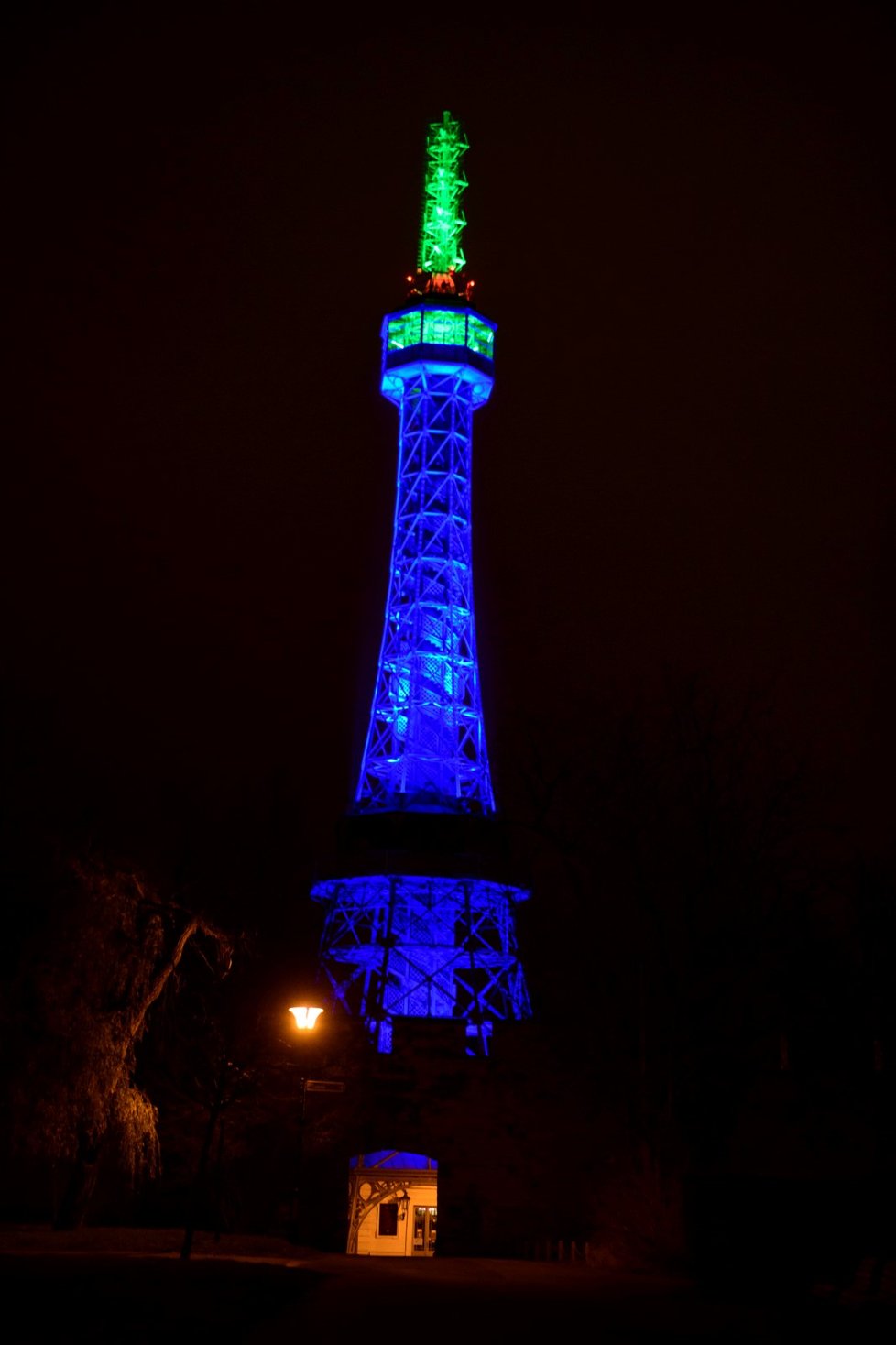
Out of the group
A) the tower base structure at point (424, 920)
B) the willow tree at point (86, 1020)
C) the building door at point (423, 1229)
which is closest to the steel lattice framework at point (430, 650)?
the tower base structure at point (424, 920)

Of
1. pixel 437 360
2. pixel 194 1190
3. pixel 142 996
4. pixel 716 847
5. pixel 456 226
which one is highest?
pixel 456 226

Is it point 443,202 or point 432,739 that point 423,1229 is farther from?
point 443,202

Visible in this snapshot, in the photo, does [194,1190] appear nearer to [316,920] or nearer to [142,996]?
[142,996]

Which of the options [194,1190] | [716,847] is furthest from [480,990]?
[194,1190]

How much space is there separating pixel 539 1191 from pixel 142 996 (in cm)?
905

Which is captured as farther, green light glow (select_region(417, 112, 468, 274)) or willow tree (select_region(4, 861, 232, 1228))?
green light glow (select_region(417, 112, 468, 274))

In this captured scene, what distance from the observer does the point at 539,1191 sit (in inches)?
1052

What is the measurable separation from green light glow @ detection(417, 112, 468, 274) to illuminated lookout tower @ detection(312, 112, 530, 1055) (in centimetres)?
6

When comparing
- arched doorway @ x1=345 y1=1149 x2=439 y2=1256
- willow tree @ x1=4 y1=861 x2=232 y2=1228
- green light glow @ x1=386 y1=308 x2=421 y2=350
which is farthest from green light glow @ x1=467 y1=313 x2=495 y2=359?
willow tree @ x1=4 y1=861 x2=232 y2=1228

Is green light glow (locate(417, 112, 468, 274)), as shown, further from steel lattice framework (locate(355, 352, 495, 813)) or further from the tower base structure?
the tower base structure

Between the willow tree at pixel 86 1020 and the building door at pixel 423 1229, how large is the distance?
11.9 metres

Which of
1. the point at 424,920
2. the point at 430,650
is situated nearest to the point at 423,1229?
the point at 424,920

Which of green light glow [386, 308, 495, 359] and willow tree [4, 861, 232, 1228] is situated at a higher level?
green light glow [386, 308, 495, 359]

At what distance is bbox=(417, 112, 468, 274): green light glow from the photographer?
58.8m
